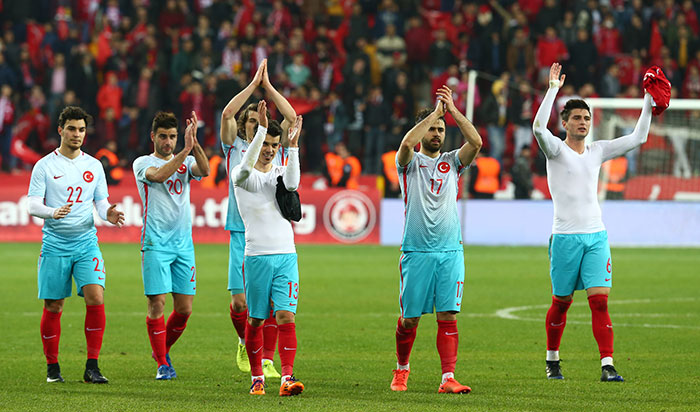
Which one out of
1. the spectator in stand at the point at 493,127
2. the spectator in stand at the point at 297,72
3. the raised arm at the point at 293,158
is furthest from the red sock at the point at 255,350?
the spectator in stand at the point at 297,72

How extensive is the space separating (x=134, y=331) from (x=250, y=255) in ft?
13.9

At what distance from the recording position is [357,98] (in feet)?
88.8

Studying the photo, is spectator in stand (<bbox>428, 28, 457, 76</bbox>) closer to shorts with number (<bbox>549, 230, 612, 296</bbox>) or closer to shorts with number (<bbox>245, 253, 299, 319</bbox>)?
shorts with number (<bbox>549, 230, 612, 296</bbox>)

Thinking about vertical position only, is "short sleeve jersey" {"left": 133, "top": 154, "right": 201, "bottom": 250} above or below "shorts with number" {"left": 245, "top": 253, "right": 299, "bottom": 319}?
above

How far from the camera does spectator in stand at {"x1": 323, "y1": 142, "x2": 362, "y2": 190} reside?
987 inches

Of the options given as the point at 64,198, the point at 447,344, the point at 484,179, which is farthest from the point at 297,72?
the point at 447,344

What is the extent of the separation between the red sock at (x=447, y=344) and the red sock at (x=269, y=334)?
54.1 inches

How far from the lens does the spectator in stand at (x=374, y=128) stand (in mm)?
26391

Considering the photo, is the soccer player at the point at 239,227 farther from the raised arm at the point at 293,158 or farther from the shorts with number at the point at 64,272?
the shorts with number at the point at 64,272

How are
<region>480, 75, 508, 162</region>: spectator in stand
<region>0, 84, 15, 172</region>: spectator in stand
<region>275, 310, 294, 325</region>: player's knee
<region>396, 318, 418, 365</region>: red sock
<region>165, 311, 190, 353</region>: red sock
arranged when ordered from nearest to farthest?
1. <region>275, 310, 294, 325</region>: player's knee
2. <region>396, 318, 418, 365</region>: red sock
3. <region>165, 311, 190, 353</region>: red sock
4. <region>480, 75, 508, 162</region>: spectator in stand
5. <region>0, 84, 15, 172</region>: spectator in stand

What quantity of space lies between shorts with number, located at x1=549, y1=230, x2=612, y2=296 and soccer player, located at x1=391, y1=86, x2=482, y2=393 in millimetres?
1073

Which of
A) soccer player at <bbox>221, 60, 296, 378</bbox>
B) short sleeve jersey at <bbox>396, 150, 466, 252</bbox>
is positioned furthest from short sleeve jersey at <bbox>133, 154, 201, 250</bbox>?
short sleeve jersey at <bbox>396, 150, 466, 252</bbox>

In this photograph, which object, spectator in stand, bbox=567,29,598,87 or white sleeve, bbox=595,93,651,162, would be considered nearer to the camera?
white sleeve, bbox=595,93,651,162

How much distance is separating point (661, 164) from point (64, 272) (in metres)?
17.2
